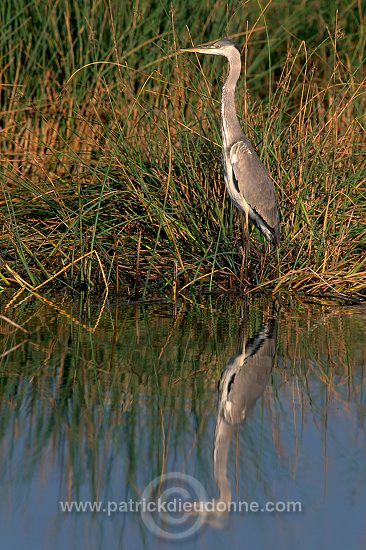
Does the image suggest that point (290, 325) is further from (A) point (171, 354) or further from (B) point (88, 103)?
(B) point (88, 103)

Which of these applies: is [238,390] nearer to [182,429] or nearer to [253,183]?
[182,429]

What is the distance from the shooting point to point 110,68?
8156mm

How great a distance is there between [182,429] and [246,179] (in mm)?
2670

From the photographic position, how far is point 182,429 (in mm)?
4215

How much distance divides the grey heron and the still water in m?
0.75

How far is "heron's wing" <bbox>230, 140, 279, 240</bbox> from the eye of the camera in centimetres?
660

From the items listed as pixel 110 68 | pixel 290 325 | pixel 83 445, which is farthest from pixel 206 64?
pixel 83 445

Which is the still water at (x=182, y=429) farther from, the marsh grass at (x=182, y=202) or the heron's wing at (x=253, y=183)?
the heron's wing at (x=253, y=183)

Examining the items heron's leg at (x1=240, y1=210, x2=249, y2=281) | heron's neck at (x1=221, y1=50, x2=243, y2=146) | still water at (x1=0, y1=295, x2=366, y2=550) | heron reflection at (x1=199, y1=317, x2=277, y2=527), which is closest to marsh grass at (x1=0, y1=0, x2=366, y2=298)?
heron's leg at (x1=240, y1=210, x2=249, y2=281)

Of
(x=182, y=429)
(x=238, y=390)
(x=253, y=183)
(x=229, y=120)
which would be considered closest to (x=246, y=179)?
(x=253, y=183)

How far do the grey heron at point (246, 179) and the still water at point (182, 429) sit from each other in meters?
0.75

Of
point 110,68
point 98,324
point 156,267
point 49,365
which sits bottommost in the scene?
point 49,365

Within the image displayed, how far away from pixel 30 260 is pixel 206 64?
2.43 m

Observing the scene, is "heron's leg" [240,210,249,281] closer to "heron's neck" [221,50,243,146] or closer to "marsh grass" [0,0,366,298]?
"marsh grass" [0,0,366,298]
